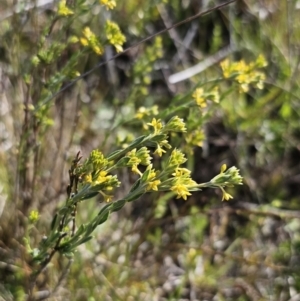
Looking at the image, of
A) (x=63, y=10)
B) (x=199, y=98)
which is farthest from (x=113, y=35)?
(x=199, y=98)

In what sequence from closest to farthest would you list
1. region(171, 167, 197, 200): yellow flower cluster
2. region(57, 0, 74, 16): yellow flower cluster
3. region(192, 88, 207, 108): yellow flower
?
region(171, 167, 197, 200): yellow flower cluster, region(57, 0, 74, 16): yellow flower cluster, region(192, 88, 207, 108): yellow flower

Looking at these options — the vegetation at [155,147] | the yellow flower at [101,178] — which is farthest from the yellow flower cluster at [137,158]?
the vegetation at [155,147]

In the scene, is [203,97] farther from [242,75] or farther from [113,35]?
[113,35]

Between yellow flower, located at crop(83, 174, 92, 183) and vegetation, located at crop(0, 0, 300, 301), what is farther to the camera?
vegetation, located at crop(0, 0, 300, 301)

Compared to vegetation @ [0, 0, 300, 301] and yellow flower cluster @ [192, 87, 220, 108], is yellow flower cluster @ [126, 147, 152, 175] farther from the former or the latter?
yellow flower cluster @ [192, 87, 220, 108]

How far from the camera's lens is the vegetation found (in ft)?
5.50

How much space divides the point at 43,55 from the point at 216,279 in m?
1.32

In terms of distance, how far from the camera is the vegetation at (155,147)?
1.68 metres

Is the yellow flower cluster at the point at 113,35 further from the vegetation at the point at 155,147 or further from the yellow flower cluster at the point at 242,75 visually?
the yellow flower cluster at the point at 242,75

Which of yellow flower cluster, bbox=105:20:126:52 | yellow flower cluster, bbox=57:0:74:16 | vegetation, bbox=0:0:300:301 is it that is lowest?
vegetation, bbox=0:0:300:301

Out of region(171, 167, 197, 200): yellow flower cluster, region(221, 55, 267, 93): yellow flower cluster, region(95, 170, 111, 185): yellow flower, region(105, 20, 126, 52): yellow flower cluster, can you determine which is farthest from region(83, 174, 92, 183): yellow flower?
region(221, 55, 267, 93): yellow flower cluster

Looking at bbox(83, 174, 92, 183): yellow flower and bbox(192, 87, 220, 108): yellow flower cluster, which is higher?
bbox(83, 174, 92, 183): yellow flower

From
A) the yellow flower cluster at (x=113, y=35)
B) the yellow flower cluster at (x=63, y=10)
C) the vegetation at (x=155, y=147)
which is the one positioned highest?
the yellow flower cluster at (x=63, y=10)

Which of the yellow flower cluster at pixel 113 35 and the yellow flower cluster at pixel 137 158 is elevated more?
the yellow flower cluster at pixel 113 35
